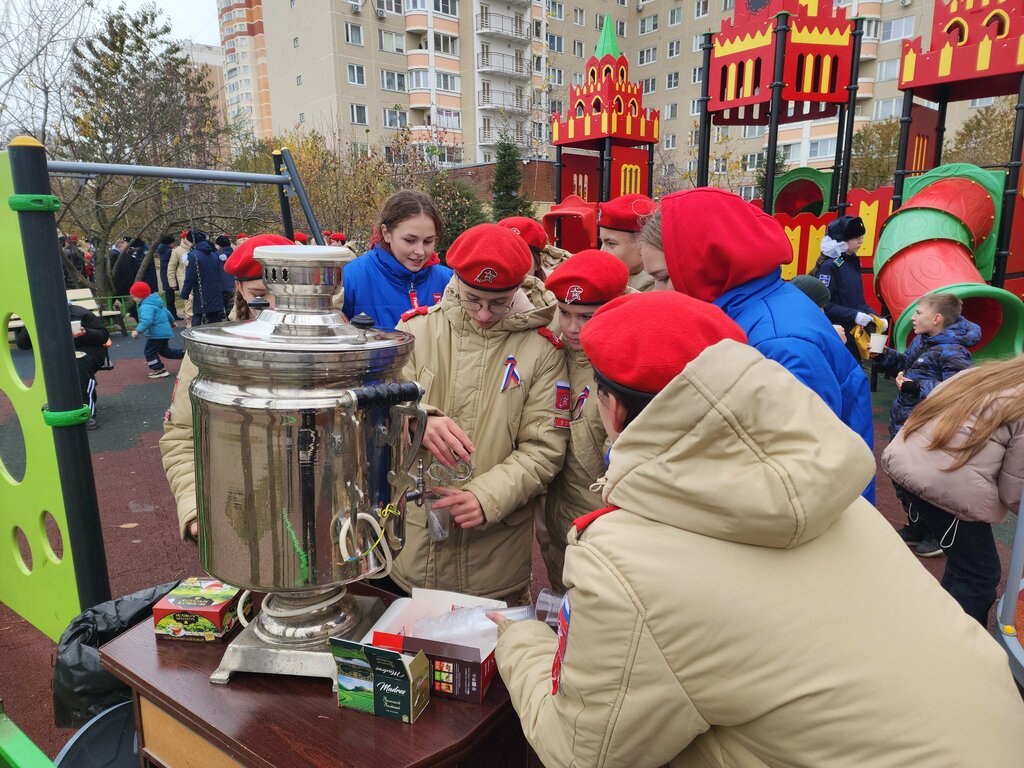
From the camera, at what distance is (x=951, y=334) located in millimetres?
4051

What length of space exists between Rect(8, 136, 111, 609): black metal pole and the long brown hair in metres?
3.17

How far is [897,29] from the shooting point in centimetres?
3247

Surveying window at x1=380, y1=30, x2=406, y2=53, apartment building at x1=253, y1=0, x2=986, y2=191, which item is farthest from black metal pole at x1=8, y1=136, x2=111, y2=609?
window at x1=380, y1=30, x2=406, y2=53

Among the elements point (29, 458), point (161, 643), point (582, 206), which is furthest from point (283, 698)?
point (582, 206)

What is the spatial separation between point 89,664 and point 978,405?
309cm

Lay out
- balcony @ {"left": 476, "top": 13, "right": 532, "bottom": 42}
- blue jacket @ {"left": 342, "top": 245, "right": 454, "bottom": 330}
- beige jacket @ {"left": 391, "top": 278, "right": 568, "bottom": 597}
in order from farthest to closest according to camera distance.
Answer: balcony @ {"left": 476, "top": 13, "right": 532, "bottom": 42} → blue jacket @ {"left": 342, "top": 245, "right": 454, "bottom": 330} → beige jacket @ {"left": 391, "top": 278, "right": 568, "bottom": 597}

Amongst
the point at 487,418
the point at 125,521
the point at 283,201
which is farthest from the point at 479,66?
the point at 487,418

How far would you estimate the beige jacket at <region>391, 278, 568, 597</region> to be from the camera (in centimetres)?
204

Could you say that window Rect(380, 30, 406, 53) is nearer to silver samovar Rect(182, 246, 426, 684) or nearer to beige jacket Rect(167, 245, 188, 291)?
beige jacket Rect(167, 245, 188, 291)

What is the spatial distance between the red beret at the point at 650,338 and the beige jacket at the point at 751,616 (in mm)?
140

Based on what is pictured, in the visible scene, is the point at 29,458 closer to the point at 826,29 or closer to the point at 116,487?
the point at 116,487

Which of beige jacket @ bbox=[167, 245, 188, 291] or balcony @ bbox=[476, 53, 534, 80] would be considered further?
balcony @ bbox=[476, 53, 534, 80]

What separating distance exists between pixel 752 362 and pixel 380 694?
36.8 inches

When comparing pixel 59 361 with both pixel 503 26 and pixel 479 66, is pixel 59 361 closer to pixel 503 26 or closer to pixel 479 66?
pixel 479 66
